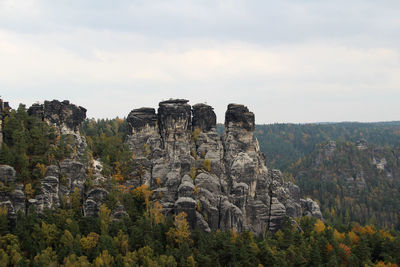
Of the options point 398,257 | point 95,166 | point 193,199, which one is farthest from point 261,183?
point 95,166

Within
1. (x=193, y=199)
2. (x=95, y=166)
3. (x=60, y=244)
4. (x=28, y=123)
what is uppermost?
(x=28, y=123)

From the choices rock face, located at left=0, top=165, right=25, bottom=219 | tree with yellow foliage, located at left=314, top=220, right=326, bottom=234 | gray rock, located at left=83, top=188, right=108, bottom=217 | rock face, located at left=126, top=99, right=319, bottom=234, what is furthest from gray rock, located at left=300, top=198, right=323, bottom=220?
rock face, located at left=0, top=165, right=25, bottom=219

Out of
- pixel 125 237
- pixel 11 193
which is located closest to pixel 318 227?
pixel 125 237

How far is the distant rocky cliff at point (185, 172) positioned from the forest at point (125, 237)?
200cm

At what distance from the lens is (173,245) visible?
63.3 meters

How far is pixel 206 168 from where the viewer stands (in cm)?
7938

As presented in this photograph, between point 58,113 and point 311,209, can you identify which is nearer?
point 58,113

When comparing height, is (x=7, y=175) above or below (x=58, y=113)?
below

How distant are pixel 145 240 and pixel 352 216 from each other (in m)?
128

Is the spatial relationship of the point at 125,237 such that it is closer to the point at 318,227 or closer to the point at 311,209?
the point at 318,227

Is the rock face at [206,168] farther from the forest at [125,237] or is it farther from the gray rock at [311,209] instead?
the gray rock at [311,209]

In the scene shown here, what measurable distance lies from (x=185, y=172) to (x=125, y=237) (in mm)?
21868

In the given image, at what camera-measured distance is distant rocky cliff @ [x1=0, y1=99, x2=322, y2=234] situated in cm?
6837

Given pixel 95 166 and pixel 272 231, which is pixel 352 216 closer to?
pixel 272 231
